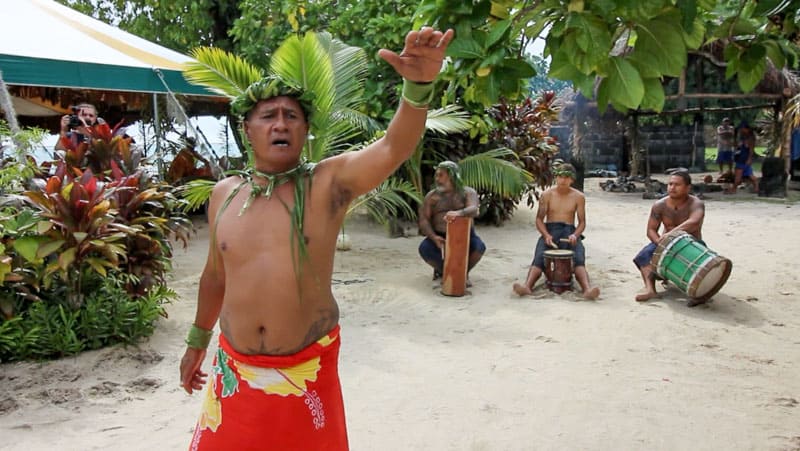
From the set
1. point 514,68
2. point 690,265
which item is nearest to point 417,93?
point 514,68

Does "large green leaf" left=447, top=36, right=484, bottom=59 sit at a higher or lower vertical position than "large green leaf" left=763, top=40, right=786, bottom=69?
lower

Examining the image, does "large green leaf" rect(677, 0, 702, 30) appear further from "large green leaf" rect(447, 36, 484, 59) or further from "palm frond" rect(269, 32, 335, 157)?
"palm frond" rect(269, 32, 335, 157)

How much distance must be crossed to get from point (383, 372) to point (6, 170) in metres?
2.63

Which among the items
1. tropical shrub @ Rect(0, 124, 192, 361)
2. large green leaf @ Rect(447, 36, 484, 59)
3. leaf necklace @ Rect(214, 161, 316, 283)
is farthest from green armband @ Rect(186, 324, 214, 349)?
tropical shrub @ Rect(0, 124, 192, 361)

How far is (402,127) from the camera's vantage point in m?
1.83

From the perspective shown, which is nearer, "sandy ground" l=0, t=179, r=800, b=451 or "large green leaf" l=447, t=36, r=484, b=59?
"large green leaf" l=447, t=36, r=484, b=59

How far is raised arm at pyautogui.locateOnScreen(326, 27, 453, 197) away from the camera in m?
1.71

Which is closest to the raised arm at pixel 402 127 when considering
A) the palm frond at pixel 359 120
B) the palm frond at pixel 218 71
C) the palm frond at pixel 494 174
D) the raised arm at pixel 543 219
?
the palm frond at pixel 218 71

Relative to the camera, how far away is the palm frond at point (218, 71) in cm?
636

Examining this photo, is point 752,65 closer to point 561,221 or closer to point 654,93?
point 654,93

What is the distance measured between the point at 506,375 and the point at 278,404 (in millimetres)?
2587

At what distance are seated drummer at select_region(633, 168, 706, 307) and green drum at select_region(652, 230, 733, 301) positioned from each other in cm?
15

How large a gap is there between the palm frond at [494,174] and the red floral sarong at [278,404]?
6892mm

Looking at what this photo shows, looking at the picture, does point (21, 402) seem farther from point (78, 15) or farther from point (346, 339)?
point (78, 15)
